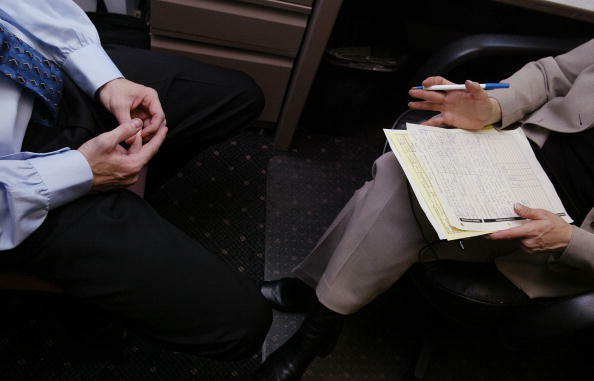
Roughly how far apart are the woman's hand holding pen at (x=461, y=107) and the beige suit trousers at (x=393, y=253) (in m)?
0.14

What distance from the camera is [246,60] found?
4.25ft

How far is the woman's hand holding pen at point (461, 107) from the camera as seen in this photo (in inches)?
35.8

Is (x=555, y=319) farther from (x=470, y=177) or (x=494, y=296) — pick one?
(x=470, y=177)

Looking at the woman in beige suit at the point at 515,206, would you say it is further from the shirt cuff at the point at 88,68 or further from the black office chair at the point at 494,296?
the shirt cuff at the point at 88,68

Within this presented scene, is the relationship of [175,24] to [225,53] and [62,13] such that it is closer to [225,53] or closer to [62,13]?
[225,53]

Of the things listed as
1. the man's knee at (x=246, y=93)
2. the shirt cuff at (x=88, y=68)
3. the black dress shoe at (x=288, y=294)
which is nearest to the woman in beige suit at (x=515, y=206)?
the black dress shoe at (x=288, y=294)

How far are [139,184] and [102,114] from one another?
0.16 metres

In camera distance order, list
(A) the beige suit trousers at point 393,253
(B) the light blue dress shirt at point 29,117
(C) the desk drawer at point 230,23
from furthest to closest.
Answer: (C) the desk drawer at point 230,23, (A) the beige suit trousers at point 393,253, (B) the light blue dress shirt at point 29,117

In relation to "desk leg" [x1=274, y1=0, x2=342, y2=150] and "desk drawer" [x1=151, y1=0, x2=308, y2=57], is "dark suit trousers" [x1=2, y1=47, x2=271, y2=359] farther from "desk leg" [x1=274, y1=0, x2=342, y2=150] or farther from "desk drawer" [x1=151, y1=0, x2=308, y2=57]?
"desk leg" [x1=274, y1=0, x2=342, y2=150]

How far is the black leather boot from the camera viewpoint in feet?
3.34

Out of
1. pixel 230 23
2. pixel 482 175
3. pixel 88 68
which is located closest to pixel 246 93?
pixel 230 23

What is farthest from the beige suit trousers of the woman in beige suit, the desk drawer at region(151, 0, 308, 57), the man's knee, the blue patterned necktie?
the blue patterned necktie

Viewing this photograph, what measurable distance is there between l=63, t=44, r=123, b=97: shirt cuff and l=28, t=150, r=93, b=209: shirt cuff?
20 centimetres

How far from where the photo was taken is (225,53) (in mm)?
1284
